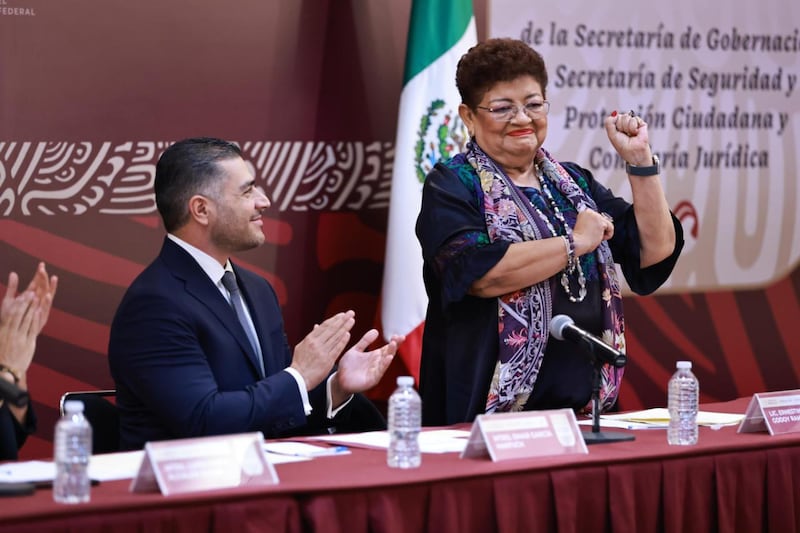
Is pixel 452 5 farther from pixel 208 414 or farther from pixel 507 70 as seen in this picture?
pixel 208 414

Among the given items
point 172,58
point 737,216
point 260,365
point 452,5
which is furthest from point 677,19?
point 260,365

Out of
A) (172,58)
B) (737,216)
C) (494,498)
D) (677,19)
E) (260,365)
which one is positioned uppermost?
(677,19)

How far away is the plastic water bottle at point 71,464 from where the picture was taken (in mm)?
2191

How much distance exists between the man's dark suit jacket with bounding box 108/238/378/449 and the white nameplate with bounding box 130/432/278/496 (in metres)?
0.47

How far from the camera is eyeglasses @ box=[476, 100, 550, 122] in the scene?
11.0ft

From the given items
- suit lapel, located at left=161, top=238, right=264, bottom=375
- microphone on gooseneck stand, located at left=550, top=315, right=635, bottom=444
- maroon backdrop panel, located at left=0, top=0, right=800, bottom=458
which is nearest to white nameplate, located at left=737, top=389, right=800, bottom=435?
microphone on gooseneck stand, located at left=550, top=315, right=635, bottom=444

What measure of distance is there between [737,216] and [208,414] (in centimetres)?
368

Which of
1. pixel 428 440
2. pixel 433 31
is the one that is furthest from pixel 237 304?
pixel 433 31

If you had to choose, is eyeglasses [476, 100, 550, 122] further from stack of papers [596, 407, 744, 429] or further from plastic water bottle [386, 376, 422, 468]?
plastic water bottle [386, 376, 422, 468]

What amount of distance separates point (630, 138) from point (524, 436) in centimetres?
116

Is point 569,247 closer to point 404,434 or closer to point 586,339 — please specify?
point 586,339

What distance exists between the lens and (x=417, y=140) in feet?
15.5

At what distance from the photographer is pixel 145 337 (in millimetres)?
2910

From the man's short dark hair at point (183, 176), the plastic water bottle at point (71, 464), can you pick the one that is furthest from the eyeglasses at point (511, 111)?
the plastic water bottle at point (71, 464)
